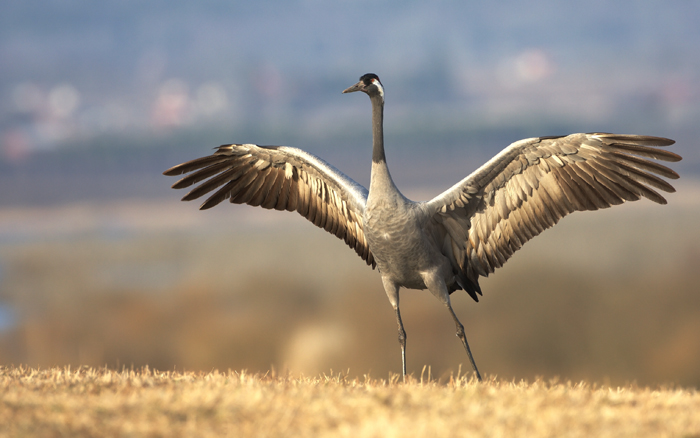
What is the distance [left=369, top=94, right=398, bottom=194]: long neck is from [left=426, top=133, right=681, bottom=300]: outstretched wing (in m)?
0.70

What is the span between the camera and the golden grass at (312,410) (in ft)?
14.1

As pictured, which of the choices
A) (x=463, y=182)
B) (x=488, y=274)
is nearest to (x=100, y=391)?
(x=463, y=182)

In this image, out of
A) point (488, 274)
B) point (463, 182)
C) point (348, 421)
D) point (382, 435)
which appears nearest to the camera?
point (382, 435)

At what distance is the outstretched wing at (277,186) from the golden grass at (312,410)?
3258mm

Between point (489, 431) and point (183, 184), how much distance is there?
622 centimetres

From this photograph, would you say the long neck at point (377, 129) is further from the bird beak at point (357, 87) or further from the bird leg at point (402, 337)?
the bird leg at point (402, 337)

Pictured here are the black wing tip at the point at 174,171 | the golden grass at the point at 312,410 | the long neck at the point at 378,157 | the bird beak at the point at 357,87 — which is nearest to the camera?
the golden grass at the point at 312,410

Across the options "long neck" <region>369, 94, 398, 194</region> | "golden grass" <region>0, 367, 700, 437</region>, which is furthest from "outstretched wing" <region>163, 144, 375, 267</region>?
"golden grass" <region>0, 367, 700, 437</region>

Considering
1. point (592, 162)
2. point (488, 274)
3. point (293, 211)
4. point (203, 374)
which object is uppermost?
point (592, 162)

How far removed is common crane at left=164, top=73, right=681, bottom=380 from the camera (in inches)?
298

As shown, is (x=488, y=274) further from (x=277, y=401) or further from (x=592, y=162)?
(x=277, y=401)

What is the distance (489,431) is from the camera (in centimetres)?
435

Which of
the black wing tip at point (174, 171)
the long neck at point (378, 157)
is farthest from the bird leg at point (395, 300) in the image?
the black wing tip at point (174, 171)

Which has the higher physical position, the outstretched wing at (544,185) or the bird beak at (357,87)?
the bird beak at (357,87)
